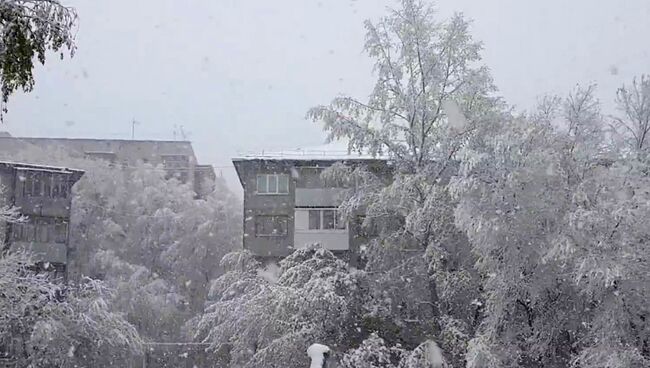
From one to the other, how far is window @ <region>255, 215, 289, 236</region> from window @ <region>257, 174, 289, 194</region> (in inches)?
35.6

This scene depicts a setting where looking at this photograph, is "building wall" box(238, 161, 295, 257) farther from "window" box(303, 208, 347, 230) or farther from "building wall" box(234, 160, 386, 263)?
"window" box(303, 208, 347, 230)

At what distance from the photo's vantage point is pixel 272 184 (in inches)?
1129

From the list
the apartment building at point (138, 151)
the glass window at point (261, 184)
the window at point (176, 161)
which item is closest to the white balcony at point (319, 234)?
the glass window at point (261, 184)

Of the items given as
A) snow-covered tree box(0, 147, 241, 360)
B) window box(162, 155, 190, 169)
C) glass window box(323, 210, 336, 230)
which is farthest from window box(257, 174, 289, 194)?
window box(162, 155, 190, 169)

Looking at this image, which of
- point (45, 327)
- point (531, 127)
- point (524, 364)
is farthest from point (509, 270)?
point (45, 327)

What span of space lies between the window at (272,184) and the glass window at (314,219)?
135 cm

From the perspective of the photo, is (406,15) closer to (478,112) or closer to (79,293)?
(478,112)

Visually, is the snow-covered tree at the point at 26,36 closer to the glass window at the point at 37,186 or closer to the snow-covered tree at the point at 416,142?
the snow-covered tree at the point at 416,142

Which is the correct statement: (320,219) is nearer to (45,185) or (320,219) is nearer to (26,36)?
(45,185)

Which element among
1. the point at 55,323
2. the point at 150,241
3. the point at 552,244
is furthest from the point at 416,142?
the point at 150,241

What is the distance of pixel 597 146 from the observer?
18.8 meters

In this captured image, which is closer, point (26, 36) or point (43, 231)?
point (26, 36)

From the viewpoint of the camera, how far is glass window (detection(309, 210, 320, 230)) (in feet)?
91.0

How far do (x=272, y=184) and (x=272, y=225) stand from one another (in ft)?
4.75
